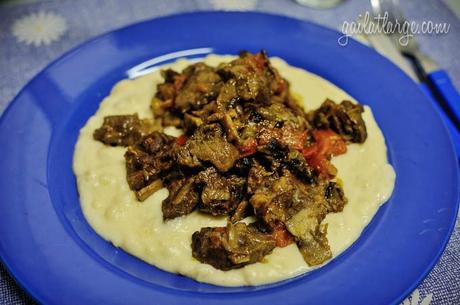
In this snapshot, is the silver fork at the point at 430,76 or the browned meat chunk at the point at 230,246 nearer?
the browned meat chunk at the point at 230,246

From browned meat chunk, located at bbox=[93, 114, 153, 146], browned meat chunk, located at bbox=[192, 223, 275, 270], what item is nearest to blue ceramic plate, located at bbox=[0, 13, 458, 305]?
browned meat chunk, located at bbox=[192, 223, 275, 270]

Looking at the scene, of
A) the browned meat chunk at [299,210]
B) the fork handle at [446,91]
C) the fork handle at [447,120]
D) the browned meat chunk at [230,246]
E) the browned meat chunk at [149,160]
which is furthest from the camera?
the fork handle at [446,91]

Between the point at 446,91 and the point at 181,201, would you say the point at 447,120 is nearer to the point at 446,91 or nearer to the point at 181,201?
the point at 446,91

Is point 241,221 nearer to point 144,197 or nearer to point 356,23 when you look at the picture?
point 144,197

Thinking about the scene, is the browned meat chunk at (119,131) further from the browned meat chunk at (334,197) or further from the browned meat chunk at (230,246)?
the browned meat chunk at (334,197)

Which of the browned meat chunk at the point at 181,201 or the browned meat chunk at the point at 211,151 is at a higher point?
the browned meat chunk at the point at 211,151

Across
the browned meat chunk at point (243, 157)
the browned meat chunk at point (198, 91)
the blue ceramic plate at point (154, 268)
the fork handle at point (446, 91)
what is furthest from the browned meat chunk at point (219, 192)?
the fork handle at point (446, 91)

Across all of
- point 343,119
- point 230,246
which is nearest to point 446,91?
point 343,119
